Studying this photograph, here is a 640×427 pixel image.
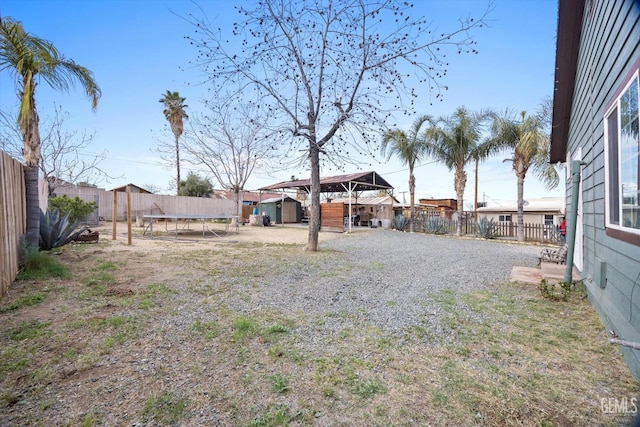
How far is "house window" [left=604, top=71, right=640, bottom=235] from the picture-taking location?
2.21m

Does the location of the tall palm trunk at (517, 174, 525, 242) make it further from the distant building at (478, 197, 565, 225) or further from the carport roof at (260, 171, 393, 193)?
the distant building at (478, 197, 565, 225)

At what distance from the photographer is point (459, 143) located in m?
14.3

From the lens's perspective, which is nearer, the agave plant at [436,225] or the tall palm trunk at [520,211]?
the tall palm trunk at [520,211]

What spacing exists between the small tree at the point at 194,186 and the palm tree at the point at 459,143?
75.9ft

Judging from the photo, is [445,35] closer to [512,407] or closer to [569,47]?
[569,47]

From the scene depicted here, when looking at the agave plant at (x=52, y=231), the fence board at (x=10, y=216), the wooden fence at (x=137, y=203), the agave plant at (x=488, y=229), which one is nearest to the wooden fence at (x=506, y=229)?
the agave plant at (x=488, y=229)

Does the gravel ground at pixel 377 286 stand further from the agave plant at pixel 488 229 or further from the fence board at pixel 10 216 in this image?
the agave plant at pixel 488 229

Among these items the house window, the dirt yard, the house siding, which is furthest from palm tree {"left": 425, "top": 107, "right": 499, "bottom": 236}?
the house window

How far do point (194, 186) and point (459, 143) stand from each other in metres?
25.0

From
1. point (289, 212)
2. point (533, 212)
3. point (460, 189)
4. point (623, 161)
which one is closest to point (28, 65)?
point (623, 161)

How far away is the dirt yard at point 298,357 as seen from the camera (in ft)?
5.62

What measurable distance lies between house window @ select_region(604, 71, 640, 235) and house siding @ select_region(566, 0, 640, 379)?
16 cm

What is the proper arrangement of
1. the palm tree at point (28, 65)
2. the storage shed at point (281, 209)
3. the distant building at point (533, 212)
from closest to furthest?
the palm tree at point (28, 65), the distant building at point (533, 212), the storage shed at point (281, 209)

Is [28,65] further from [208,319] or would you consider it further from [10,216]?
[208,319]
